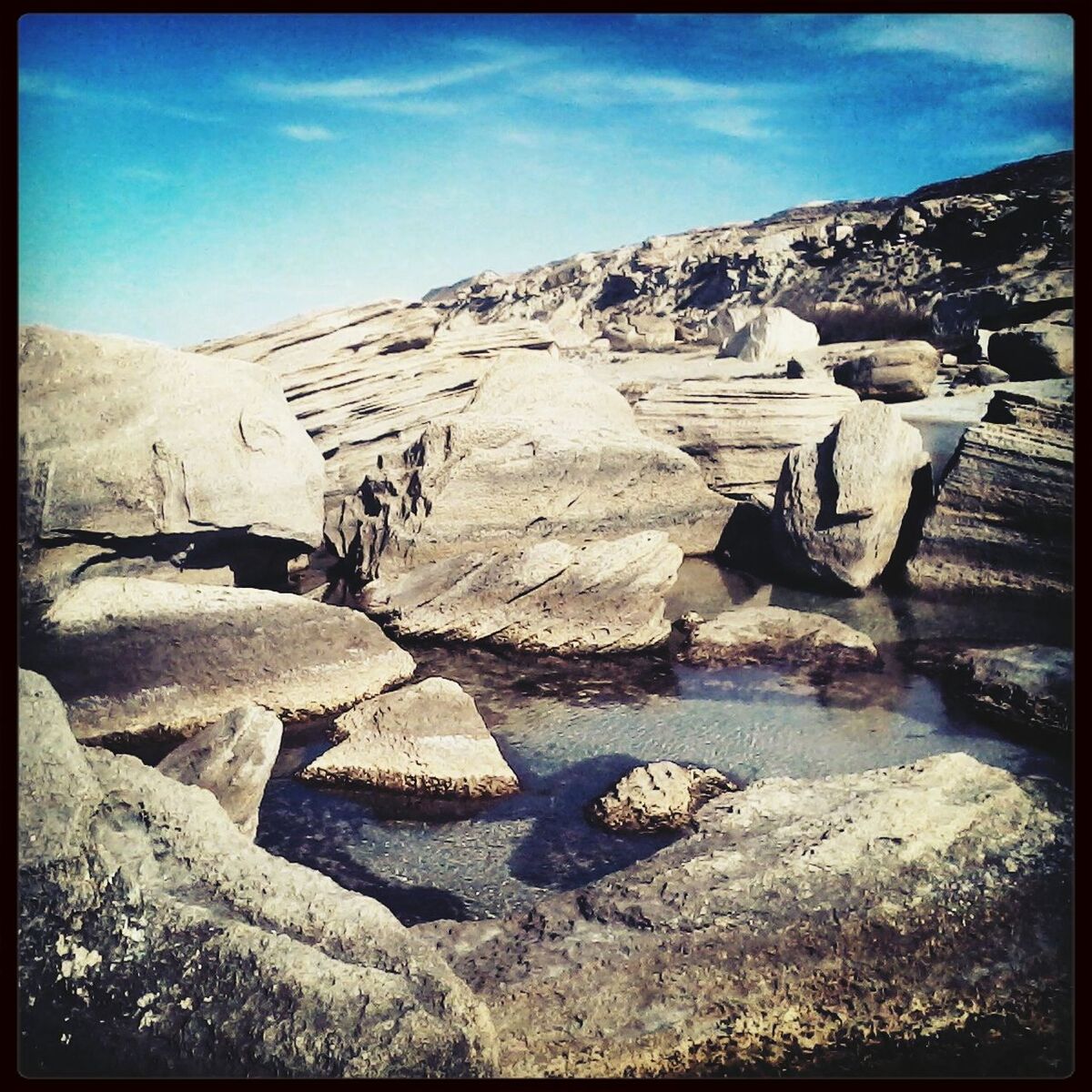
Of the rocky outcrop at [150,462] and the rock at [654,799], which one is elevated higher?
the rocky outcrop at [150,462]

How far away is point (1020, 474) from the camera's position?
6.86 m

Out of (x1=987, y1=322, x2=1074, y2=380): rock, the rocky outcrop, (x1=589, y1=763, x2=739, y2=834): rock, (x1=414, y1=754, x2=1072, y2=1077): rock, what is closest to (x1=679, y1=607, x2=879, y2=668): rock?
(x1=589, y1=763, x2=739, y2=834): rock

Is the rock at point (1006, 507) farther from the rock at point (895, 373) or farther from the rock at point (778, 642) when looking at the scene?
the rock at point (895, 373)

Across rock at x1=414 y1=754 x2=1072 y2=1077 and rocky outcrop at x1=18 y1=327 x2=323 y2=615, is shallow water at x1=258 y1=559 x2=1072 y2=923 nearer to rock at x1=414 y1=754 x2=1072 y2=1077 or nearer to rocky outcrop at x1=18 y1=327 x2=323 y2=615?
rock at x1=414 y1=754 x2=1072 y2=1077

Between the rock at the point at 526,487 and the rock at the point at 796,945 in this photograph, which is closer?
the rock at the point at 796,945

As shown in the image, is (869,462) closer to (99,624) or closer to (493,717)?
(493,717)

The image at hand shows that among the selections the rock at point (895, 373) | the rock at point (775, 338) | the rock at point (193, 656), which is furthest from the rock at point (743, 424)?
the rock at point (775, 338)

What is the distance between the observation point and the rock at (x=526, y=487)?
7.59 metres

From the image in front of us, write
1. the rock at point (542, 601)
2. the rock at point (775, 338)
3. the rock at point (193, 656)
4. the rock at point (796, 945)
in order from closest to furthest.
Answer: the rock at point (796, 945) → the rock at point (193, 656) → the rock at point (542, 601) → the rock at point (775, 338)

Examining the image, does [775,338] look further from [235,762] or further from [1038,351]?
[235,762]

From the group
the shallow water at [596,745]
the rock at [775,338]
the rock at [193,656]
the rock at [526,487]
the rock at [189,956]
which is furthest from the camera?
the rock at [775,338]

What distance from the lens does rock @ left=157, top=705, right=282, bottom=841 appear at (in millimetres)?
4406

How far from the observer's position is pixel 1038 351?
8.41m

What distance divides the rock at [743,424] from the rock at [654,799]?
16.3 feet
